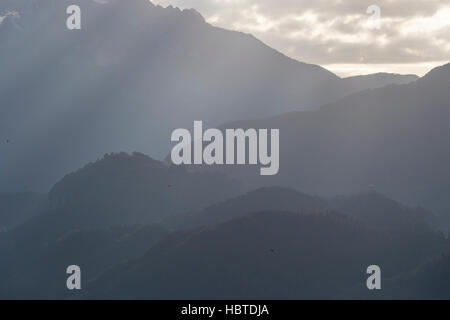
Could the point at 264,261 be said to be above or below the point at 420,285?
above

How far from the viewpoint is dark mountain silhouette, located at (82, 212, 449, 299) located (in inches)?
6565

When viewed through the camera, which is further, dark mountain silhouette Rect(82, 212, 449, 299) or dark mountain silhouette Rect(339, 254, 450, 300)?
dark mountain silhouette Rect(82, 212, 449, 299)

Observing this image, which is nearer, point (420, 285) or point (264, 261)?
point (420, 285)

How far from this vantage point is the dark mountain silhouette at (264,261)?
166750mm

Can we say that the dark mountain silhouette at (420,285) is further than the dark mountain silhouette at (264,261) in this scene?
No

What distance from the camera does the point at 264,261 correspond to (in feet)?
575

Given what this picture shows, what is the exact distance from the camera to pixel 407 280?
156 metres

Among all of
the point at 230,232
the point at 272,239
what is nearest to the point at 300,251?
the point at 272,239
